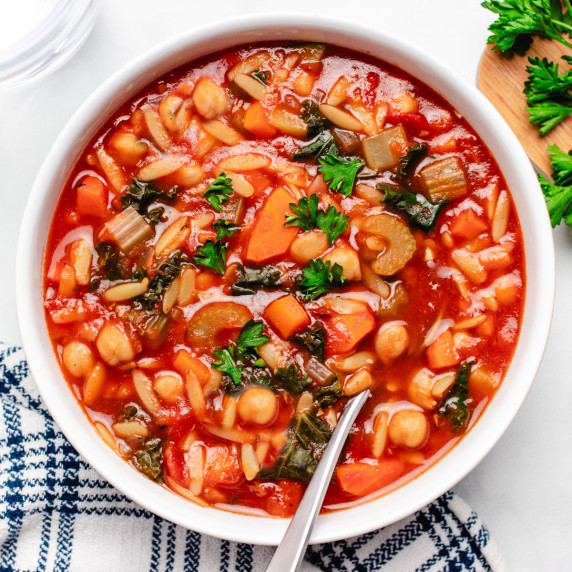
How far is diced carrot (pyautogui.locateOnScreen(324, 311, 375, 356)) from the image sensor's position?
3.47 meters

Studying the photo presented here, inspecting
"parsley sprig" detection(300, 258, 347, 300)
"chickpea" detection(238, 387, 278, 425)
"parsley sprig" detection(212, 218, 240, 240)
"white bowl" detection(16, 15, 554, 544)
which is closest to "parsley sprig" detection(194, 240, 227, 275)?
"parsley sprig" detection(212, 218, 240, 240)

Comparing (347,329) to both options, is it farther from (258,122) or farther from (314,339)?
(258,122)

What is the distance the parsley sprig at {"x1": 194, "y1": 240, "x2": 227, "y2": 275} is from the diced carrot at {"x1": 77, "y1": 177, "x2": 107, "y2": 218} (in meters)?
0.52

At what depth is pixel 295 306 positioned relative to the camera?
3.47 m

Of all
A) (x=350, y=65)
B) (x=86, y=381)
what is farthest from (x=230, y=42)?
(x=86, y=381)

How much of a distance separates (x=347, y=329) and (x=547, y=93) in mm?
1694

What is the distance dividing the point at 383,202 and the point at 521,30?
125 cm

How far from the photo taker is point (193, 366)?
3.50 m

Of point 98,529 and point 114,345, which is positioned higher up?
point 114,345

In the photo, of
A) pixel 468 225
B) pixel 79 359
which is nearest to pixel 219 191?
pixel 79 359

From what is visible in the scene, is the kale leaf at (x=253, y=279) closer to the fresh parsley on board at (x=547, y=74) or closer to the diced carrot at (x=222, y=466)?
the diced carrot at (x=222, y=466)

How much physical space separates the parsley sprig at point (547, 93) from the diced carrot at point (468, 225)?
2.58 ft

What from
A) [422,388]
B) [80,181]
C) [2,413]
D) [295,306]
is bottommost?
[2,413]

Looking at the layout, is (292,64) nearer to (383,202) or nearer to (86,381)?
(383,202)
